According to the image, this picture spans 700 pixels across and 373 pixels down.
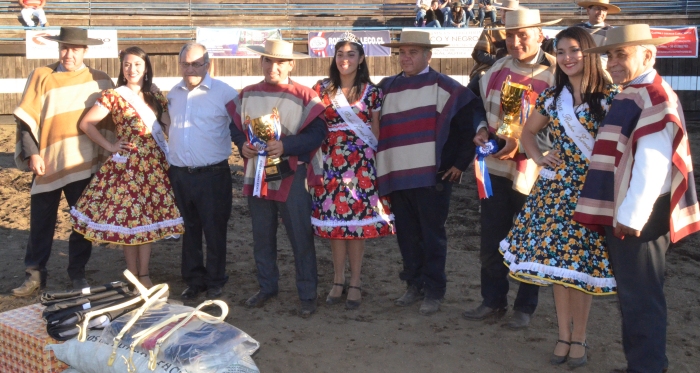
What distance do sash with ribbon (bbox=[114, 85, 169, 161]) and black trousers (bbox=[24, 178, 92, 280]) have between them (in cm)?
70

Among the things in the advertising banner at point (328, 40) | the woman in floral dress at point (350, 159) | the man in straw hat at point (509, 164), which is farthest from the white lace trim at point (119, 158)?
the advertising banner at point (328, 40)

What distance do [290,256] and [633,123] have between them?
12.9 ft

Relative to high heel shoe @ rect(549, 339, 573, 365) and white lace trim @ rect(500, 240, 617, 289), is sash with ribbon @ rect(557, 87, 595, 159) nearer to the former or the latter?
white lace trim @ rect(500, 240, 617, 289)

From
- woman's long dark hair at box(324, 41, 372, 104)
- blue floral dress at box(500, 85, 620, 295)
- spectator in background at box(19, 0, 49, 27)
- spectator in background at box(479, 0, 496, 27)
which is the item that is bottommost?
blue floral dress at box(500, 85, 620, 295)

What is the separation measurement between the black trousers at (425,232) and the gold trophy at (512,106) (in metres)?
0.69

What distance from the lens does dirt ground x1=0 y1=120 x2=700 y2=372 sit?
15.1 feet

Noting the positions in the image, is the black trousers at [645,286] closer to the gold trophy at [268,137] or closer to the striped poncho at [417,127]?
the striped poncho at [417,127]

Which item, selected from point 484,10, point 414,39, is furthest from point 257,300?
point 484,10

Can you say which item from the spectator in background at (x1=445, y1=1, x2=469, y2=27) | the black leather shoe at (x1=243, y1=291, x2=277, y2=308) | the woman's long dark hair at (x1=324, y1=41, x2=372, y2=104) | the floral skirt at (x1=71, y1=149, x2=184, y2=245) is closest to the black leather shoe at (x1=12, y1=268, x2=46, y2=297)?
the floral skirt at (x1=71, y1=149, x2=184, y2=245)

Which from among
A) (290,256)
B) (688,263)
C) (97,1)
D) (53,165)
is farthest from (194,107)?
(97,1)

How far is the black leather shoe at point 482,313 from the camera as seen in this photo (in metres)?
5.27

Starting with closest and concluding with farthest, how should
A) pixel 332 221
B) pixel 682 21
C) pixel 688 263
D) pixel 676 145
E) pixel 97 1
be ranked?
pixel 676 145 < pixel 332 221 < pixel 688 263 < pixel 682 21 < pixel 97 1

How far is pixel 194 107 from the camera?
18.0 ft

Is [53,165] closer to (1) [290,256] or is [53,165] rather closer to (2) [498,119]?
(1) [290,256]
